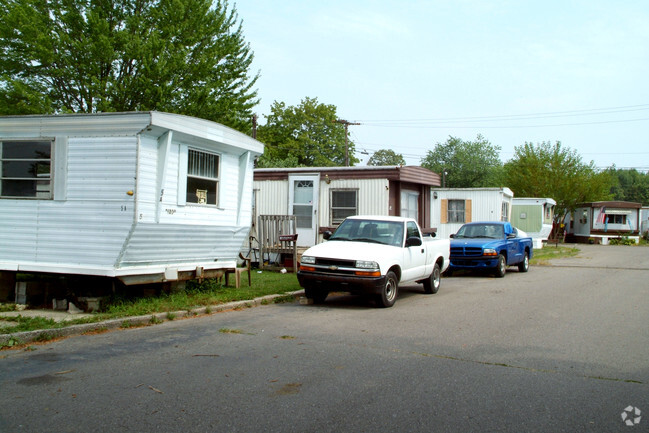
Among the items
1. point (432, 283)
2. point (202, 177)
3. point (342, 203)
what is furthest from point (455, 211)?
point (202, 177)

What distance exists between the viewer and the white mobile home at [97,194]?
924 centimetres

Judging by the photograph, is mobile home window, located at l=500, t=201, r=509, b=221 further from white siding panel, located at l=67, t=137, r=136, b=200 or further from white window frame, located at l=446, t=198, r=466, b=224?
white siding panel, located at l=67, t=137, r=136, b=200

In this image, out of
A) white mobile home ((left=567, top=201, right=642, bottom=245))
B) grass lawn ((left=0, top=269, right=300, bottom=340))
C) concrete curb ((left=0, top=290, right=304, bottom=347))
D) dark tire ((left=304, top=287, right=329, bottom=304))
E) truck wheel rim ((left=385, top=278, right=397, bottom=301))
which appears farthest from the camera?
white mobile home ((left=567, top=201, right=642, bottom=245))

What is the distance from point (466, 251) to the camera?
17078 millimetres

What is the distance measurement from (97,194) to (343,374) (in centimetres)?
554

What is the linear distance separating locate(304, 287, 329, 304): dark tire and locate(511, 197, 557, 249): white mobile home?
81.3 ft

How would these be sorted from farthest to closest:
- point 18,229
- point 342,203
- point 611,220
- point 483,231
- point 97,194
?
point 611,220, point 342,203, point 483,231, point 18,229, point 97,194

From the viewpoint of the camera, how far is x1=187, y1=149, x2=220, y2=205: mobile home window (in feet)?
34.7

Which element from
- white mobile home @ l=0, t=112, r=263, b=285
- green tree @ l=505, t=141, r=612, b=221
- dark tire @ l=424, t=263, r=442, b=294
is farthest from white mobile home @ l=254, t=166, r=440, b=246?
green tree @ l=505, t=141, r=612, b=221

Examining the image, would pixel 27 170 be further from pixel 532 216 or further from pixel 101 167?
pixel 532 216

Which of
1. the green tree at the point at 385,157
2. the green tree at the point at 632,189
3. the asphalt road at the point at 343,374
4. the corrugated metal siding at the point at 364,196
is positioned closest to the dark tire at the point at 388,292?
the asphalt road at the point at 343,374

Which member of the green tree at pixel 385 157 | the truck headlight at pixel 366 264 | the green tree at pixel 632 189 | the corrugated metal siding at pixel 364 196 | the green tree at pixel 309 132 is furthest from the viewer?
the green tree at pixel 632 189

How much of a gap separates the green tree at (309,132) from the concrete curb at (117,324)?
42.7 m

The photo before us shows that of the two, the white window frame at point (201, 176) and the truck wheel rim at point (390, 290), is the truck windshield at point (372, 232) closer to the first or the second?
the truck wheel rim at point (390, 290)
